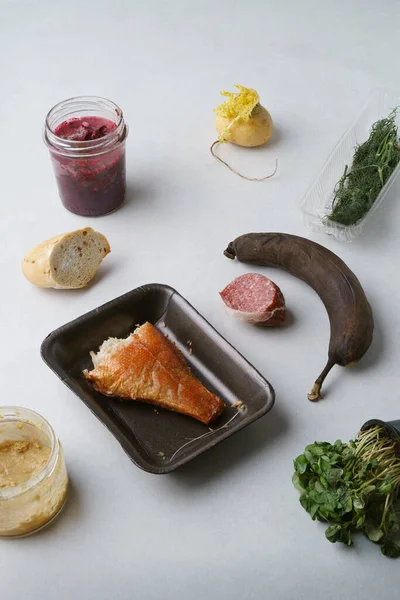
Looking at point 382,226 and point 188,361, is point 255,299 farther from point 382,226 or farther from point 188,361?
point 382,226

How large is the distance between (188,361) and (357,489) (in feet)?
2.44

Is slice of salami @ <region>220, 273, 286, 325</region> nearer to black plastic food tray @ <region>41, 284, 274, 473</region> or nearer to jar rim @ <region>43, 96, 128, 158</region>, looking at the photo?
black plastic food tray @ <region>41, 284, 274, 473</region>

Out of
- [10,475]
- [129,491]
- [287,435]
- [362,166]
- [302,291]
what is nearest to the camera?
[10,475]

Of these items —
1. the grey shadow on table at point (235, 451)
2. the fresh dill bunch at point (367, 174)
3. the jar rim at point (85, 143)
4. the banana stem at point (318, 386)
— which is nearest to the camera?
the grey shadow on table at point (235, 451)

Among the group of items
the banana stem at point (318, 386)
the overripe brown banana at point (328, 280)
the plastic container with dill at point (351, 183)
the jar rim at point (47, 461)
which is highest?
the plastic container with dill at point (351, 183)

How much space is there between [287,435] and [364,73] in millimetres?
2329

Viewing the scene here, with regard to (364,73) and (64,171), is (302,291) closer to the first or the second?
(64,171)

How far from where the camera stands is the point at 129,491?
2.06 m

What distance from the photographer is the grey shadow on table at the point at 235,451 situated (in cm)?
209

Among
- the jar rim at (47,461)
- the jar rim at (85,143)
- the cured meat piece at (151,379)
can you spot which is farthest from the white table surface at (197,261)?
the jar rim at (85,143)

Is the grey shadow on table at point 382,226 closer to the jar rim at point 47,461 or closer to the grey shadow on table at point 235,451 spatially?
the grey shadow on table at point 235,451

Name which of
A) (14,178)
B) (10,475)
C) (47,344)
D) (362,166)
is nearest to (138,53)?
(14,178)

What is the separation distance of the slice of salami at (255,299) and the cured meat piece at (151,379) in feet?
1.12

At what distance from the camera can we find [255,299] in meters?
2.51
